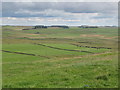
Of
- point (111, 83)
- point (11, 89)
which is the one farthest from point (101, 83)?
point (11, 89)

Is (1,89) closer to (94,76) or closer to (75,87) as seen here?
(75,87)

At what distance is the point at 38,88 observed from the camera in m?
10.4

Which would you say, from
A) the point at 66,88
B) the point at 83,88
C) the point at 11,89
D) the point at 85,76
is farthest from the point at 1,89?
the point at 85,76

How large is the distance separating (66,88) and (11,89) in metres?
3.55

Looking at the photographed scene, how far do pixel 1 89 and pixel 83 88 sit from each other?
5.29 m

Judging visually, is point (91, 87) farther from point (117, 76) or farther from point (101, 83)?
point (117, 76)

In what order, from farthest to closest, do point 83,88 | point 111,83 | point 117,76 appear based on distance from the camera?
1. point 117,76
2. point 111,83
3. point 83,88

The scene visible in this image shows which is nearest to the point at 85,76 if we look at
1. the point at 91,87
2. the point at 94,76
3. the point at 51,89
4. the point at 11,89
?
the point at 94,76

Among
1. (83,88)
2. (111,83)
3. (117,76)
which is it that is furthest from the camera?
(117,76)

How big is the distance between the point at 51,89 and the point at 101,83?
12.2 feet

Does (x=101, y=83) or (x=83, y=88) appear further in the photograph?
(x=101, y=83)

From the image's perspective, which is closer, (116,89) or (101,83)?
(116,89)

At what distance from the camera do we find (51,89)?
10.1m

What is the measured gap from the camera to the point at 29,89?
401 inches
